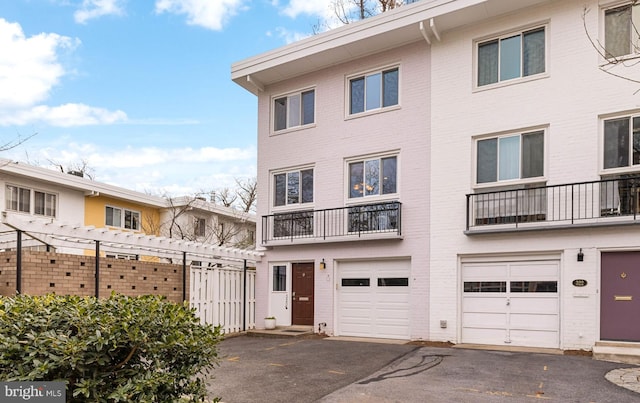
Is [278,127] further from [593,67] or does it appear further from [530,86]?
[593,67]

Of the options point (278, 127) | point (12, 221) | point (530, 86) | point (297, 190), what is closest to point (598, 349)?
point (530, 86)

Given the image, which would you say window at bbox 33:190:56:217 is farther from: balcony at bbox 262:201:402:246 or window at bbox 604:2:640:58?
window at bbox 604:2:640:58

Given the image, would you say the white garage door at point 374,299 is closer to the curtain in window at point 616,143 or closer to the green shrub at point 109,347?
the curtain in window at point 616,143

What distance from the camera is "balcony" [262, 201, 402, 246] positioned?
11826 millimetres

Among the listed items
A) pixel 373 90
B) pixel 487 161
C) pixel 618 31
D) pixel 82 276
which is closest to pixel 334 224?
pixel 373 90

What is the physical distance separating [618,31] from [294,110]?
8.55m

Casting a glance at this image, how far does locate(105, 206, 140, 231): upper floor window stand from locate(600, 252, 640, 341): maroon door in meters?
18.8

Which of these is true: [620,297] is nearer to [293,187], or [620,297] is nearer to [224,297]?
[293,187]

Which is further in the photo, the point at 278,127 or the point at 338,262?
the point at 278,127

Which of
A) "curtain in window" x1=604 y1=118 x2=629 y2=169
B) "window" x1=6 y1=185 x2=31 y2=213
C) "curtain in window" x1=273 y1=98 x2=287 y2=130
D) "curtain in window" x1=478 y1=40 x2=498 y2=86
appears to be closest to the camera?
"curtain in window" x1=604 y1=118 x2=629 y2=169

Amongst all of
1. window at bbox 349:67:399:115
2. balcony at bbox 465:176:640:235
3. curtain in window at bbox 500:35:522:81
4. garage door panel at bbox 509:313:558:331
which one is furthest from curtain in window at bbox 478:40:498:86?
garage door panel at bbox 509:313:558:331

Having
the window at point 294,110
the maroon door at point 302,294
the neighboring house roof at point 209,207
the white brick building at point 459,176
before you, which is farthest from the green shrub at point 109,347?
the neighboring house roof at point 209,207

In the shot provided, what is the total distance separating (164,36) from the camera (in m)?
15.8

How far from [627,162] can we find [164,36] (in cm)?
1436
